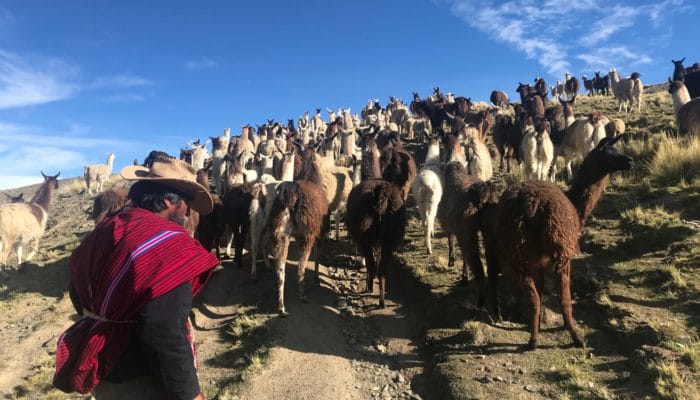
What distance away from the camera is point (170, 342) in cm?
217

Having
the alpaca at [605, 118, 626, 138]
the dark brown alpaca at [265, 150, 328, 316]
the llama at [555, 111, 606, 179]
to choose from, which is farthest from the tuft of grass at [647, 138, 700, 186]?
the dark brown alpaca at [265, 150, 328, 316]

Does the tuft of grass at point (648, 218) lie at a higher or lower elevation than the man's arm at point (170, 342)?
higher

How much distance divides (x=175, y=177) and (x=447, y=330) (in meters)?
4.39

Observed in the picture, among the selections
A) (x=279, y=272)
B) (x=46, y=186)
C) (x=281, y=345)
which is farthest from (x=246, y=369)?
(x=46, y=186)

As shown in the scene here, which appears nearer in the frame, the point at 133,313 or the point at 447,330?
the point at 133,313

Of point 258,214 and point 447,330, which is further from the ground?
point 258,214

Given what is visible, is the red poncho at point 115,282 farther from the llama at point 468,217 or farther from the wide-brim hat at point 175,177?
the llama at point 468,217

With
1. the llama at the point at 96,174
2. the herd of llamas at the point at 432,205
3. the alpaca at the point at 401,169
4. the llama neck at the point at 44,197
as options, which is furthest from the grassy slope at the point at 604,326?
the llama at the point at 96,174

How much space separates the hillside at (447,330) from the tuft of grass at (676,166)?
68 mm

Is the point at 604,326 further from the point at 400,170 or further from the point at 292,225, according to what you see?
the point at 400,170

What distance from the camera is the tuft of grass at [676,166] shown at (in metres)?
9.81

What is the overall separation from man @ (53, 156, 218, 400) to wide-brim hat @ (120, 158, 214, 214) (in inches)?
22.7

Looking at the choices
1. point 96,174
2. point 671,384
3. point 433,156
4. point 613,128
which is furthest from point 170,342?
point 96,174

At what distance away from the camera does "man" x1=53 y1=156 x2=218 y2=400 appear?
2.16 metres
